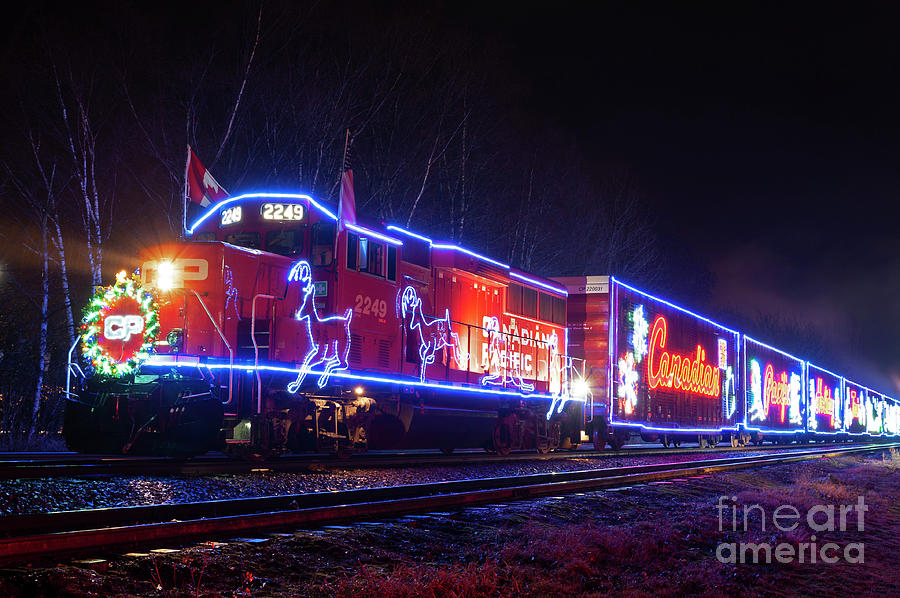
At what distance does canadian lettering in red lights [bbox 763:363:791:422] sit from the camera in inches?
1284

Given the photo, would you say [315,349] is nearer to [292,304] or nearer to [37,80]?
[292,304]

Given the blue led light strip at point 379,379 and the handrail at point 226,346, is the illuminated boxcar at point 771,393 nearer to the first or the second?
the blue led light strip at point 379,379

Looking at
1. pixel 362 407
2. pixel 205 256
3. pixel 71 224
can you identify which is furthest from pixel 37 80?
pixel 362 407

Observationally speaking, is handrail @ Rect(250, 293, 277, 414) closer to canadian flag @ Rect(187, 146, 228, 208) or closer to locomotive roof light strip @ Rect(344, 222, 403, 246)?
locomotive roof light strip @ Rect(344, 222, 403, 246)

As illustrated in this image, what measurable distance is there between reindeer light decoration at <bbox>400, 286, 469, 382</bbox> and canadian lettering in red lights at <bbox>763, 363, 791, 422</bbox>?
21220 mm

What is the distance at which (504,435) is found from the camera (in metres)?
17.1

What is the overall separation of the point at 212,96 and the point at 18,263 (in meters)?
6.69

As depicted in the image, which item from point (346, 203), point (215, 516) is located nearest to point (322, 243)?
point (346, 203)

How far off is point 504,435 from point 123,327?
8.95 metres

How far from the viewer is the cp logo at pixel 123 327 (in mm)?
10555

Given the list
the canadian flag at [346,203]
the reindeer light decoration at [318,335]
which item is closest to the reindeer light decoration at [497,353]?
the reindeer light decoration at [318,335]

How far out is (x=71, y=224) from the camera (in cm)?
2077

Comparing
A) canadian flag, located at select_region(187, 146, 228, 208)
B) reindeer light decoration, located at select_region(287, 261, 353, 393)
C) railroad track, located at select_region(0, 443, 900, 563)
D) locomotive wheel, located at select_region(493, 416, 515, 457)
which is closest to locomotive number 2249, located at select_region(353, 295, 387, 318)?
reindeer light decoration, located at select_region(287, 261, 353, 393)

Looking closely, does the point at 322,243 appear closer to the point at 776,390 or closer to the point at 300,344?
the point at 300,344
